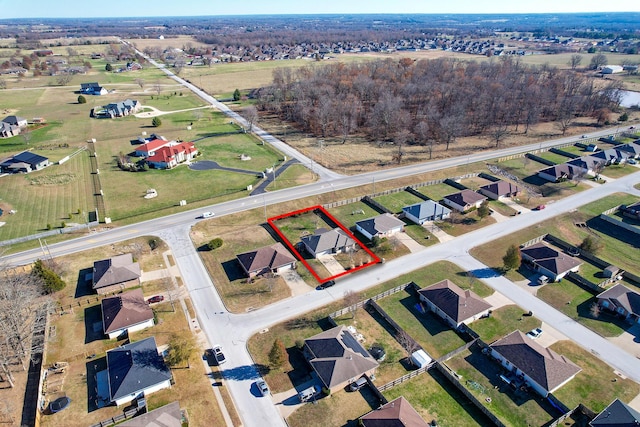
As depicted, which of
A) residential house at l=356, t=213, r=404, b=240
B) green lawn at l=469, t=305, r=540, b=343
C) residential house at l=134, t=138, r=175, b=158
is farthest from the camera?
residential house at l=134, t=138, r=175, b=158

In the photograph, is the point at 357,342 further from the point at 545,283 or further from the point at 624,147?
the point at 624,147

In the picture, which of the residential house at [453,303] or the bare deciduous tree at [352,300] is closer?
the residential house at [453,303]

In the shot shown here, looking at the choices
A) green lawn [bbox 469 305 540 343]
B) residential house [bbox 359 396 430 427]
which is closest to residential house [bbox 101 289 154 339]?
residential house [bbox 359 396 430 427]

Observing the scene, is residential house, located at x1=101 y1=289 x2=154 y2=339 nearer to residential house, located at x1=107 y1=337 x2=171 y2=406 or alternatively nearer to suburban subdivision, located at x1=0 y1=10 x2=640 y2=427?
suburban subdivision, located at x1=0 y1=10 x2=640 y2=427

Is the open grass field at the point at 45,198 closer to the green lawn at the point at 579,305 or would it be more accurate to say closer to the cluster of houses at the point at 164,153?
the cluster of houses at the point at 164,153

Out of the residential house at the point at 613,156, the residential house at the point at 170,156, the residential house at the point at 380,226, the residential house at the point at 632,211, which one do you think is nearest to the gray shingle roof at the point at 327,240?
the residential house at the point at 380,226

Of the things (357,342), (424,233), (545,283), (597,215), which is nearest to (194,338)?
(357,342)

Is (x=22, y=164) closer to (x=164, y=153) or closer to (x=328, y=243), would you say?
(x=164, y=153)
